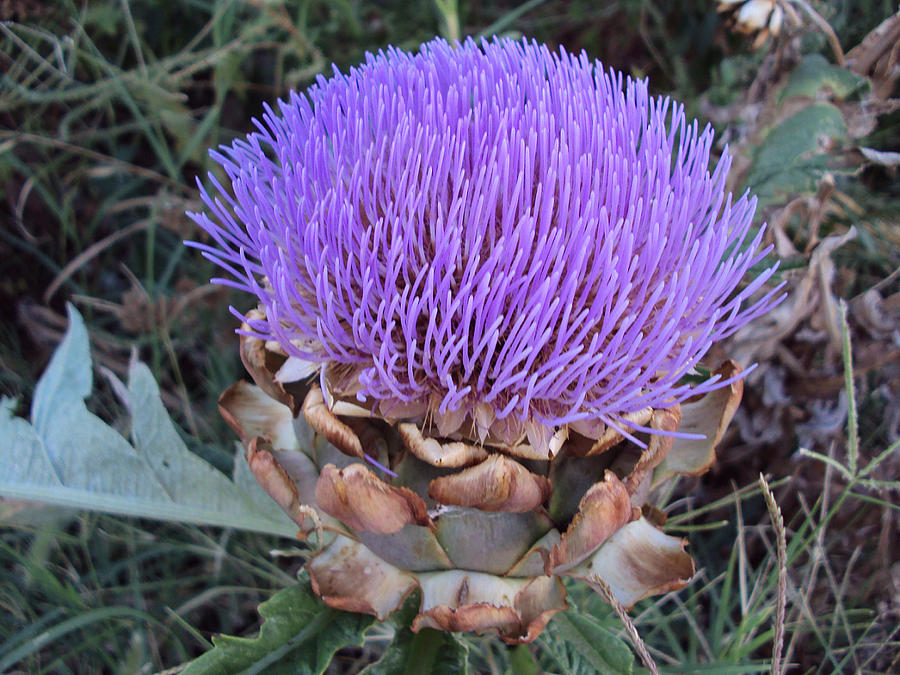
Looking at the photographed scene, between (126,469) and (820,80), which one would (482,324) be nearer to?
(126,469)

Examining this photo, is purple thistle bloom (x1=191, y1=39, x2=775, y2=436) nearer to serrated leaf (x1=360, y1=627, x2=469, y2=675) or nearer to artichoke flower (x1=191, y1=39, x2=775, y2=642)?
artichoke flower (x1=191, y1=39, x2=775, y2=642)

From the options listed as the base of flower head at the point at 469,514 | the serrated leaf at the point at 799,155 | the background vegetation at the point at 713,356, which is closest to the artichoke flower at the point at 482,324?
the base of flower head at the point at 469,514

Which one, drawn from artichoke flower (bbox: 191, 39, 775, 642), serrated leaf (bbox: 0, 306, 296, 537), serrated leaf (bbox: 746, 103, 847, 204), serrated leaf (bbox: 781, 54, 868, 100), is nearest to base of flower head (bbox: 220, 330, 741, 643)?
artichoke flower (bbox: 191, 39, 775, 642)

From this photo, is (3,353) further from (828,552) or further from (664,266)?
(828,552)

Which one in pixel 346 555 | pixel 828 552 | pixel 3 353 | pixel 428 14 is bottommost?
pixel 828 552

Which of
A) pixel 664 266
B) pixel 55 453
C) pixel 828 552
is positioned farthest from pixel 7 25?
pixel 828 552

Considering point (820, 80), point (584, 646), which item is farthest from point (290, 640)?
point (820, 80)
